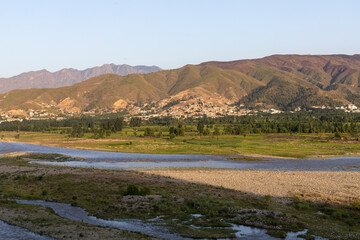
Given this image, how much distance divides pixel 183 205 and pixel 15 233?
1680 cm

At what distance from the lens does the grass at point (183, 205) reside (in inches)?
1252

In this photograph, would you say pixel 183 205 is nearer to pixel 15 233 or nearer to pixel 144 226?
pixel 144 226

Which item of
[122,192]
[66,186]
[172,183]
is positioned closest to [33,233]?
[122,192]

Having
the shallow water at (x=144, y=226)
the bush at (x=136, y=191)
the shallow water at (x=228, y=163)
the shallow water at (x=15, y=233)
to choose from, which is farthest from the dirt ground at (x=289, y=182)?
the shallow water at (x=15, y=233)

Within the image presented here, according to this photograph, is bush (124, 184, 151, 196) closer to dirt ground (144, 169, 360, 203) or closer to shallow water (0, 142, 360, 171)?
dirt ground (144, 169, 360, 203)

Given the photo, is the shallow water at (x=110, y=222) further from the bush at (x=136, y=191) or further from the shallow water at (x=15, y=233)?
the bush at (x=136, y=191)

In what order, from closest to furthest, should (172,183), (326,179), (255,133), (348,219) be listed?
(348,219), (172,183), (326,179), (255,133)

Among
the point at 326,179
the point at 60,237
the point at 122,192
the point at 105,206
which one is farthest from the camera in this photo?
the point at 326,179

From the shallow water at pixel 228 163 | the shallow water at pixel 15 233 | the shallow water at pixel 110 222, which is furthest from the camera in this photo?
the shallow water at pixel 228 163

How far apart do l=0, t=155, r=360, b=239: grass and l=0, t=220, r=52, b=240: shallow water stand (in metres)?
1.40

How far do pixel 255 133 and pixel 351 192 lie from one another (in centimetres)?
13316

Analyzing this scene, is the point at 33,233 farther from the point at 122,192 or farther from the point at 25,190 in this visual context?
the point at 25,190

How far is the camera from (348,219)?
34000 mm

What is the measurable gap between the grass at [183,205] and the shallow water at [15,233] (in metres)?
1.40
